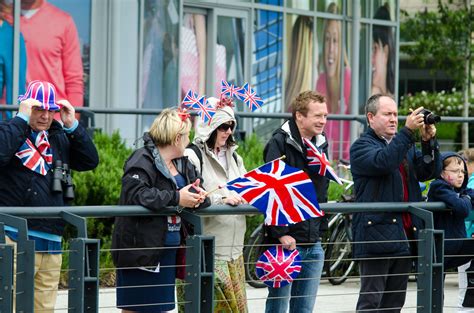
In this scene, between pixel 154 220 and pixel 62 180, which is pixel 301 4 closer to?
pixel 62 180

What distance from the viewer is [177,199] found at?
24.8ft

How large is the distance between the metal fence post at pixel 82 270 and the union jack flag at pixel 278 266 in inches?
59.6

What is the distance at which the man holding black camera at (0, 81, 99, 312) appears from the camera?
8086 mm

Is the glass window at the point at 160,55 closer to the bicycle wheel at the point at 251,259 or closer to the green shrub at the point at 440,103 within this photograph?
the bicycle wheel at the point at 251,259

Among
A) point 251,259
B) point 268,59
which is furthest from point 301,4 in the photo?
point 251,259

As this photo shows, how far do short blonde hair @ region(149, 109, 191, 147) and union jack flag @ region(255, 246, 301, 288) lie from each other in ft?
3.19

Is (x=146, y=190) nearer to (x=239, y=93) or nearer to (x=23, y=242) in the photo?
(x=23, y=242)

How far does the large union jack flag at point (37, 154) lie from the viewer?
816cm

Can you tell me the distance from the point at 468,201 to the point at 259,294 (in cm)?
359

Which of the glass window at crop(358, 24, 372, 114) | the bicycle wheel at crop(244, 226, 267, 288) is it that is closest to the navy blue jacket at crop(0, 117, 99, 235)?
the bicycle wheel at crop(244, 226, 267, 288)

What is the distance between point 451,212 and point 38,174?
2.89 metres

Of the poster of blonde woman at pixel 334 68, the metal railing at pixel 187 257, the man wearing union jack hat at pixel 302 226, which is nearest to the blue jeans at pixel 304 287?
the man wearing union jack hat at pixel 302 226

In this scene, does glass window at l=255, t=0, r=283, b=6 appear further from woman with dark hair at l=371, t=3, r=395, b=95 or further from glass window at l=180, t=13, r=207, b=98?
woman with dark hair at l=371, t=3, r=395, b=95

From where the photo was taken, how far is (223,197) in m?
8.09
